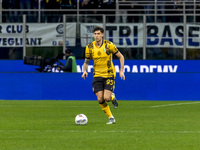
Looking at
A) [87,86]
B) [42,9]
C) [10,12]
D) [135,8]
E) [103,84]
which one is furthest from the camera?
[135,8]

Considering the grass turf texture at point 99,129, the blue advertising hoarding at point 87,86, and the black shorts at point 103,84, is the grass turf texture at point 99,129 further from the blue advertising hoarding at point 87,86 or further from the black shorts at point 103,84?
the blue advertising hoarding at point 87,86

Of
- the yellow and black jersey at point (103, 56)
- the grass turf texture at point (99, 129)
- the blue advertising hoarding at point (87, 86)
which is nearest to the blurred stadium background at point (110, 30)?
the blue advertising hoarding at point (87, 86)

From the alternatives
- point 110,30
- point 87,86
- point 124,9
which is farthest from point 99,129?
point 124,9

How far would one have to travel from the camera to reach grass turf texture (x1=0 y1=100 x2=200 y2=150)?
28.7 ft

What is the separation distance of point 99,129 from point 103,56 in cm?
183

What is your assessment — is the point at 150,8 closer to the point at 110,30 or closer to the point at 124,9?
the point at 124,9

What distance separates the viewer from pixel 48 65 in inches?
Answer: 962

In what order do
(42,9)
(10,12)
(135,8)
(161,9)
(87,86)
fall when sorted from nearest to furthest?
(87,86) < (10,12) < (42,9) < (161,9) < (135,8)

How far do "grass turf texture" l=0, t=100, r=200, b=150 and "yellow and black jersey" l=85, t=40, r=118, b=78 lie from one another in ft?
3.29

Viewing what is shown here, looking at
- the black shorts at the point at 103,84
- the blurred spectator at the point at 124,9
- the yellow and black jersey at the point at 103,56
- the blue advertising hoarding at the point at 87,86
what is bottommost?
the blue advertising hoarding at the point at 87,86

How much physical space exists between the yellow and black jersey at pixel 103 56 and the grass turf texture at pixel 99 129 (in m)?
1.00

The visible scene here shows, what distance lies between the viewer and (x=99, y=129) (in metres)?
11.1

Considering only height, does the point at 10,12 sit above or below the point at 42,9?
below

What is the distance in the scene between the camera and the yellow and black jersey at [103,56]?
12.3m
